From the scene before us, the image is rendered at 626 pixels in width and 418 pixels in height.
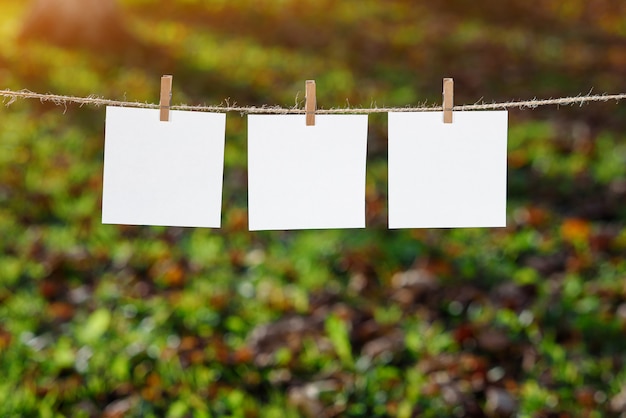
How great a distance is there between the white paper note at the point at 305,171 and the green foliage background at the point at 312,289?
859 mm

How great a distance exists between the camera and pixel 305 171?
1.47m

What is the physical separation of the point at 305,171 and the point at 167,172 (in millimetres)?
244

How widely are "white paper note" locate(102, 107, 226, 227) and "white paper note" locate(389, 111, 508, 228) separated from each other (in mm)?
317

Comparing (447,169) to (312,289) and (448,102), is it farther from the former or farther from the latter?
(312,289)

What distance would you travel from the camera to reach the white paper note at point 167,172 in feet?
4.76

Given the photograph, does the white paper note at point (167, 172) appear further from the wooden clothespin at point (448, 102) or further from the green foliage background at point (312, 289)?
the green foliage background at point (312, 289)

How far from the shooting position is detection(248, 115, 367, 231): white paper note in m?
1.45

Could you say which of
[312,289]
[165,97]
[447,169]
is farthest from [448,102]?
[312,289]

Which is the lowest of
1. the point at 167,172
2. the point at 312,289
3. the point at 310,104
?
the point at 312,289

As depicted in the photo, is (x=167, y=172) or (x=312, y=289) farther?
(x=312, y=289)

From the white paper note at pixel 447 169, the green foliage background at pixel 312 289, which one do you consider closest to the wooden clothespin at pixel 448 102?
the white paper note at pixel 447 169

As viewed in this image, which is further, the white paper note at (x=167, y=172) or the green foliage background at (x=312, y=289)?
the green foliage background at (x=312, y=289)

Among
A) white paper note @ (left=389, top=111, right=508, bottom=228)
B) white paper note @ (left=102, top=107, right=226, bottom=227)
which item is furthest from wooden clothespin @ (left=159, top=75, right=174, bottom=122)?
white paper note @ (left=389, top=111, right=508, bottom=228)

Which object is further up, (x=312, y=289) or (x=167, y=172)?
(x=167, y=172)
